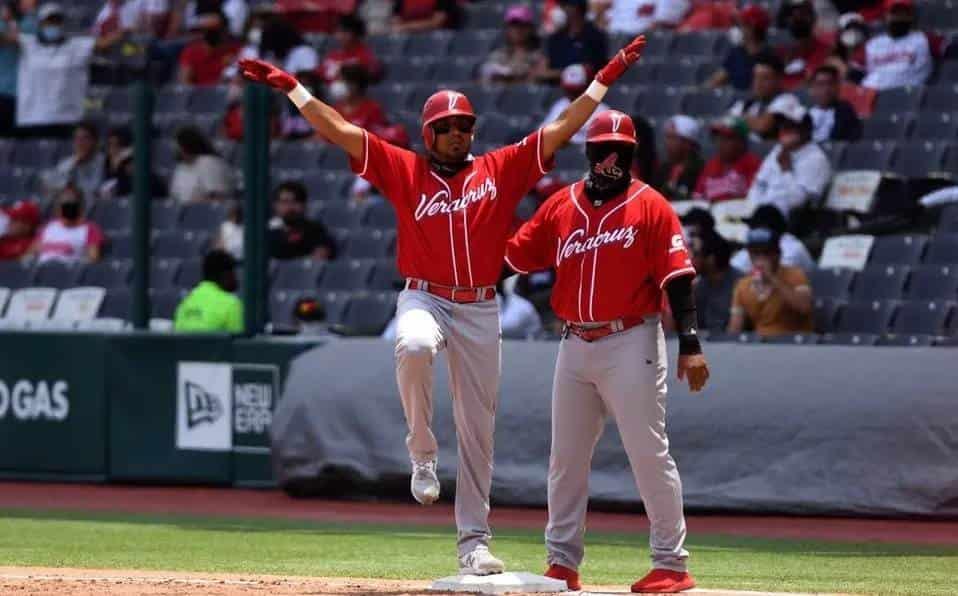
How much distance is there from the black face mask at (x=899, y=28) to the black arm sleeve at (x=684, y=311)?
738 centimetres

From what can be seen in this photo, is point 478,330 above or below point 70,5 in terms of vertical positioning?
below

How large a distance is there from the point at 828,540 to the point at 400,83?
320 inches

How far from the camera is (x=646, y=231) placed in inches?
288

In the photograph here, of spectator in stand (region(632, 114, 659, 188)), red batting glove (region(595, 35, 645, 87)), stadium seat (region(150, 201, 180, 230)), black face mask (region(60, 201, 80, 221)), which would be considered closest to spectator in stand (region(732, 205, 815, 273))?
spectator in stand (region(632, 114, 659, 188))

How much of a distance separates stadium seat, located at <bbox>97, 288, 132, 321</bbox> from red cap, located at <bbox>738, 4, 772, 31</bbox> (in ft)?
17.4

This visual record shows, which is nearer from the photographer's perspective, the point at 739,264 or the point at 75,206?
the point at 739,264

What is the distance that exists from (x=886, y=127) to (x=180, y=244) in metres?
5.86

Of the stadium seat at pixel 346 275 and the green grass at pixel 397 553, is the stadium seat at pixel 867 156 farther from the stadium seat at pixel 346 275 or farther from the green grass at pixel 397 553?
the green grass at pixel 397 553

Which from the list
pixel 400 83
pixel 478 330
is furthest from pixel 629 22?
pixel 478 330

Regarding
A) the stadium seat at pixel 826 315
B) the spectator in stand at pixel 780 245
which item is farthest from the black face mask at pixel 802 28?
the stadium seat at pixel 826 315

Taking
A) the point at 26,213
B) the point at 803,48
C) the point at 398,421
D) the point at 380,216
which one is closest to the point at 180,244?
the point at 26,213

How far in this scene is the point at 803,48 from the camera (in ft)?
48.7

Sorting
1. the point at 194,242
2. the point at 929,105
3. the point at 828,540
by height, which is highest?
the point at 929,105

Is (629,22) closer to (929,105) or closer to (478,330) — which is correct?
(929,105)
